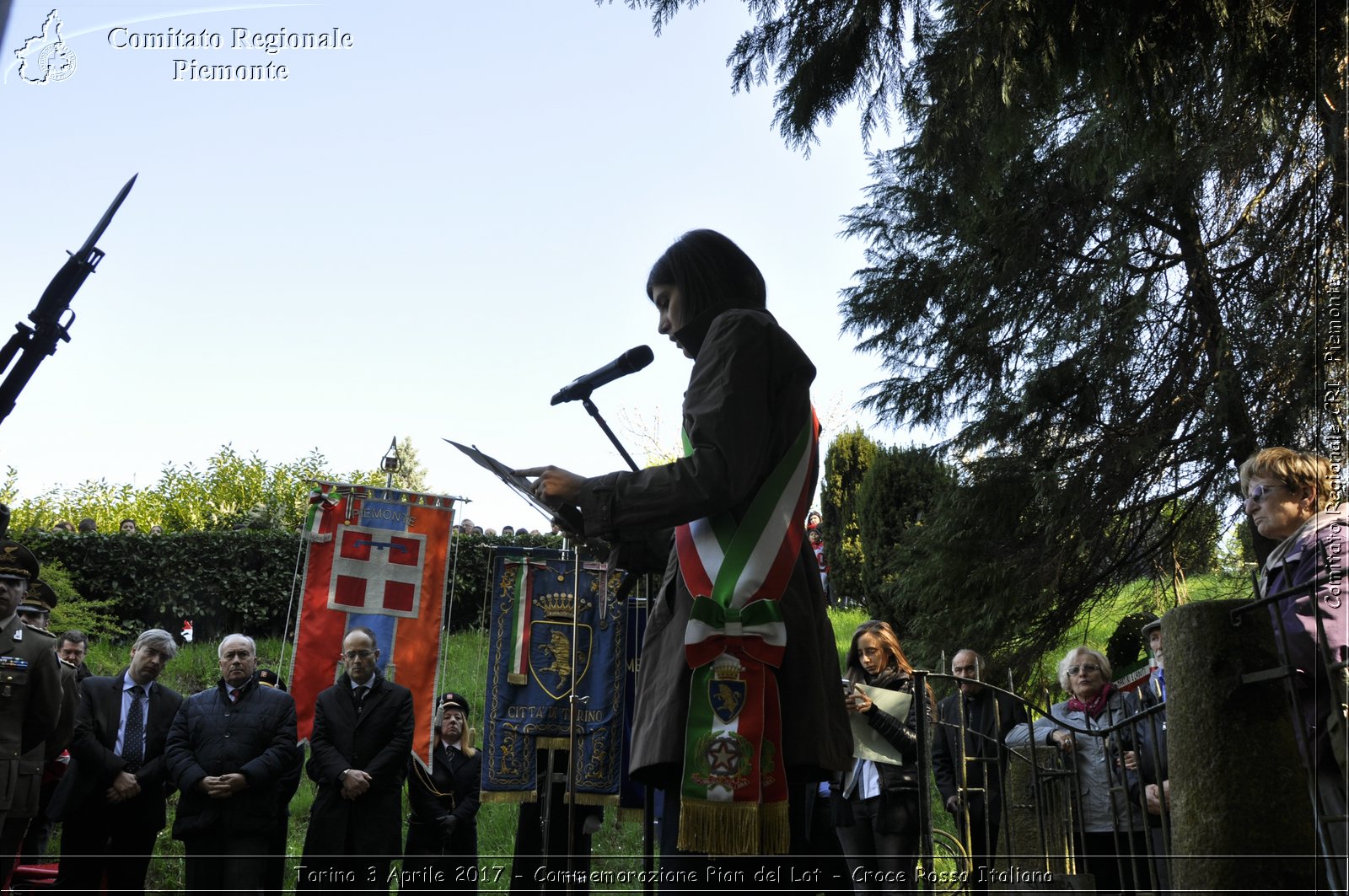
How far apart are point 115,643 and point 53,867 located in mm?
9341

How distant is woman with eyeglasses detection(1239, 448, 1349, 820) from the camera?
314cm

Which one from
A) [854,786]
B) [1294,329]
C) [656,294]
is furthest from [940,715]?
[656,294]

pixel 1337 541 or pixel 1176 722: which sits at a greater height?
pixel 1337 541

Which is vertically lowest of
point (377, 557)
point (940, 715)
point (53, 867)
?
point (53, 867)

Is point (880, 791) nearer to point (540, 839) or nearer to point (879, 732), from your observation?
point (879, 732)

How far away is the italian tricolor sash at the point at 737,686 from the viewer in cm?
227

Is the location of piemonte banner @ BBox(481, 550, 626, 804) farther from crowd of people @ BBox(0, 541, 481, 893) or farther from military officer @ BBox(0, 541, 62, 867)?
military officer @ BBox(0, 541, 62, 867)

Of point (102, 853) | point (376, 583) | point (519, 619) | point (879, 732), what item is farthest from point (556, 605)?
point (102, 853)

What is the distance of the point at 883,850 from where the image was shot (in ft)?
21.0

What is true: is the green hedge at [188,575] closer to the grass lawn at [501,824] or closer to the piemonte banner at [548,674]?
the grass lawn at [501,824]

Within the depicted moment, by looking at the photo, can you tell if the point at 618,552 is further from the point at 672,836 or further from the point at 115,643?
the point at 115,643

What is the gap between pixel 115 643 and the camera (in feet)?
51.3

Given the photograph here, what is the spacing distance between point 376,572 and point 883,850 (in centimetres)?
472

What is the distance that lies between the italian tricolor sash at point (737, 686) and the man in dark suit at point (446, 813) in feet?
18.0
